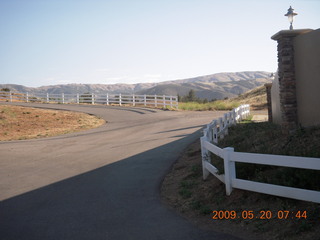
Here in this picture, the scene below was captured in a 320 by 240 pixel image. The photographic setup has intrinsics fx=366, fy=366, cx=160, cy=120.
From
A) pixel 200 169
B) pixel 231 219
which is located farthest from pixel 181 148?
pixel 231 219

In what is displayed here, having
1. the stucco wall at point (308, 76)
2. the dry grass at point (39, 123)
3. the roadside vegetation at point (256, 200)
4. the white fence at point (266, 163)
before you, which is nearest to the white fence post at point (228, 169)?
the white fence at point (266, 163)

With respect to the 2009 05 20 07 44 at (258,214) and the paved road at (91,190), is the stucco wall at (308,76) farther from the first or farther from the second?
the 2009 05 20 07 44 at (258,214)

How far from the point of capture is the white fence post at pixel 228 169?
6.62 meters

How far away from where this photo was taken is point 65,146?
54.9 ft

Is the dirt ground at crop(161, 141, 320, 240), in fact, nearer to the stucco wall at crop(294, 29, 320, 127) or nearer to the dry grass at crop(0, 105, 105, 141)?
the stucco wall at crop(294, 29, 320, 127)

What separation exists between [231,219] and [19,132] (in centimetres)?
2003

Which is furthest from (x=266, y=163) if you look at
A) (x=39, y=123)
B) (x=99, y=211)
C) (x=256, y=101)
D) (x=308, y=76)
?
(x=256, y=101)

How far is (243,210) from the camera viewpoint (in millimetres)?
6125

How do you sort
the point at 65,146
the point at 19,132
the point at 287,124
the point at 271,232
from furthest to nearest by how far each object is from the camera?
the point at 19,132
the point at 65,146
the point at 287,124
the point at 271,232

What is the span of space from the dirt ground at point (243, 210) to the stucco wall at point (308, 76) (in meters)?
3.73

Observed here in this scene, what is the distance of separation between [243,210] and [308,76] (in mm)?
5642

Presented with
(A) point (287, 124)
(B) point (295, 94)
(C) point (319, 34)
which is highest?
(C) point (319, 34)

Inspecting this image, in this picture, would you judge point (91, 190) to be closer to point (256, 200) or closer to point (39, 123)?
point (256, 200)

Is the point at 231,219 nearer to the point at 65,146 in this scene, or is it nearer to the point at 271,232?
the point at 271,232
